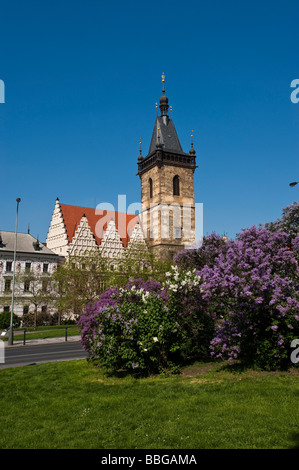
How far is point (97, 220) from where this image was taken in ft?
212

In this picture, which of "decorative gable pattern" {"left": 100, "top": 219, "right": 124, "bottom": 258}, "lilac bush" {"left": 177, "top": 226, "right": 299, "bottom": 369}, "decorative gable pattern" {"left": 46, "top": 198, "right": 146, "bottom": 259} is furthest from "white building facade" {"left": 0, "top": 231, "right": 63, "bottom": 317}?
"lilac bush" {"left": 177, "top": 226, "right": 299, "bottom": 369}

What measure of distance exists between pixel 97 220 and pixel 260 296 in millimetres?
55609

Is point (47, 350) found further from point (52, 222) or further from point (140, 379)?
point (52, 222)

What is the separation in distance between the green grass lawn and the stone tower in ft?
167

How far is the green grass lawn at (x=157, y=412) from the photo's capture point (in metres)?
6.43

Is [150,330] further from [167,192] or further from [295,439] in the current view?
[167,192]

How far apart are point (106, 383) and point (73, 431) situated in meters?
4.56

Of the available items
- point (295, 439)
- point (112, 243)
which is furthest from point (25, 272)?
point (295, 439)

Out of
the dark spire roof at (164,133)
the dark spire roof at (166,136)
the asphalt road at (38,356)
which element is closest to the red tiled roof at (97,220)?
the dark spire roof at (164,133)

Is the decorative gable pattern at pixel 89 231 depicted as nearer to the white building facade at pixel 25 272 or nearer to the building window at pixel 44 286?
the white building facade at pixel 25 272

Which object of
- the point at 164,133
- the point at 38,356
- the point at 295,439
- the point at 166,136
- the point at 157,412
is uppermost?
the point at 164,133

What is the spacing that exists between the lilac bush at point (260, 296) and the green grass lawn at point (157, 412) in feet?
3.09

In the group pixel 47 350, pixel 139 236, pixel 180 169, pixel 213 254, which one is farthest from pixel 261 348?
pixel 180 169
